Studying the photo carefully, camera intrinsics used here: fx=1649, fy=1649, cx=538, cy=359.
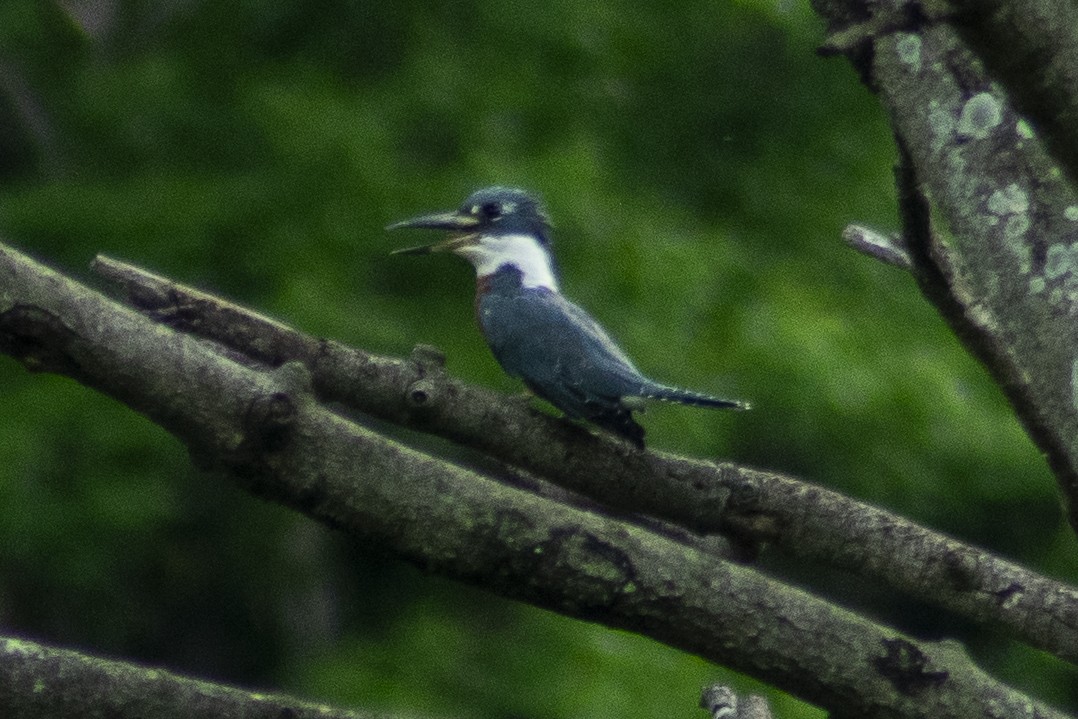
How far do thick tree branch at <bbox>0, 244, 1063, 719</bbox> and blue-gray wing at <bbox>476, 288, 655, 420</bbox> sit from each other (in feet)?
3.21

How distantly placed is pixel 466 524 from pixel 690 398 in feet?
3.97

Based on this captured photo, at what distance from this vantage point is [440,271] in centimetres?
618

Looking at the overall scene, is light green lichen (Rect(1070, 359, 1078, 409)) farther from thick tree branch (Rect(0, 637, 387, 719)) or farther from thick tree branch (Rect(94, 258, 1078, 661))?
thick tree branch (Rect(0, 637, 387, 719))

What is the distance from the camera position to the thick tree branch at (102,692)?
6.19 feet

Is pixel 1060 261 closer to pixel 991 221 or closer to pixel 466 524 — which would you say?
pixel 991 221

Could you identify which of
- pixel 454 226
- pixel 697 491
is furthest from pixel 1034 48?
pixel 454 226

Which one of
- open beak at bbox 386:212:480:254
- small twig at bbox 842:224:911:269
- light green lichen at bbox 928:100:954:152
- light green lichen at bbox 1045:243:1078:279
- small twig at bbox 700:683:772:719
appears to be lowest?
small twig at bbox 700:683:772:719

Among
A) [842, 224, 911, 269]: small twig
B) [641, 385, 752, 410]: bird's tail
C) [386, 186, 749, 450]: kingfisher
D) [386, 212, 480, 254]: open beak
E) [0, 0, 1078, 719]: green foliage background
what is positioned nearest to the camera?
[842, 224, 911, 269]: small twig

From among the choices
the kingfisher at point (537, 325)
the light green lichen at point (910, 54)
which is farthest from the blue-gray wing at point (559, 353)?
the light green lichen at point (910, 54)

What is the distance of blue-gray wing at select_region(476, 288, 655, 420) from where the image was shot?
3014mm

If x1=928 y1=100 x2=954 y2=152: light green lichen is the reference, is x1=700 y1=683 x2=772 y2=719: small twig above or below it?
below

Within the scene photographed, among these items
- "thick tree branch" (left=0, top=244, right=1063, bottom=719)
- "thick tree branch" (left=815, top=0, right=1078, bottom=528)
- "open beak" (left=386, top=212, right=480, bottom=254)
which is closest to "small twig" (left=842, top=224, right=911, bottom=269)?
"thick tree branch" (left=815, top=0, right=1078, bottom=528)

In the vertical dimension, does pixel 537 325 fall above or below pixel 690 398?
above

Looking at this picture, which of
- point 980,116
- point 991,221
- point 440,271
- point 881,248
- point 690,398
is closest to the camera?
point 991,221
